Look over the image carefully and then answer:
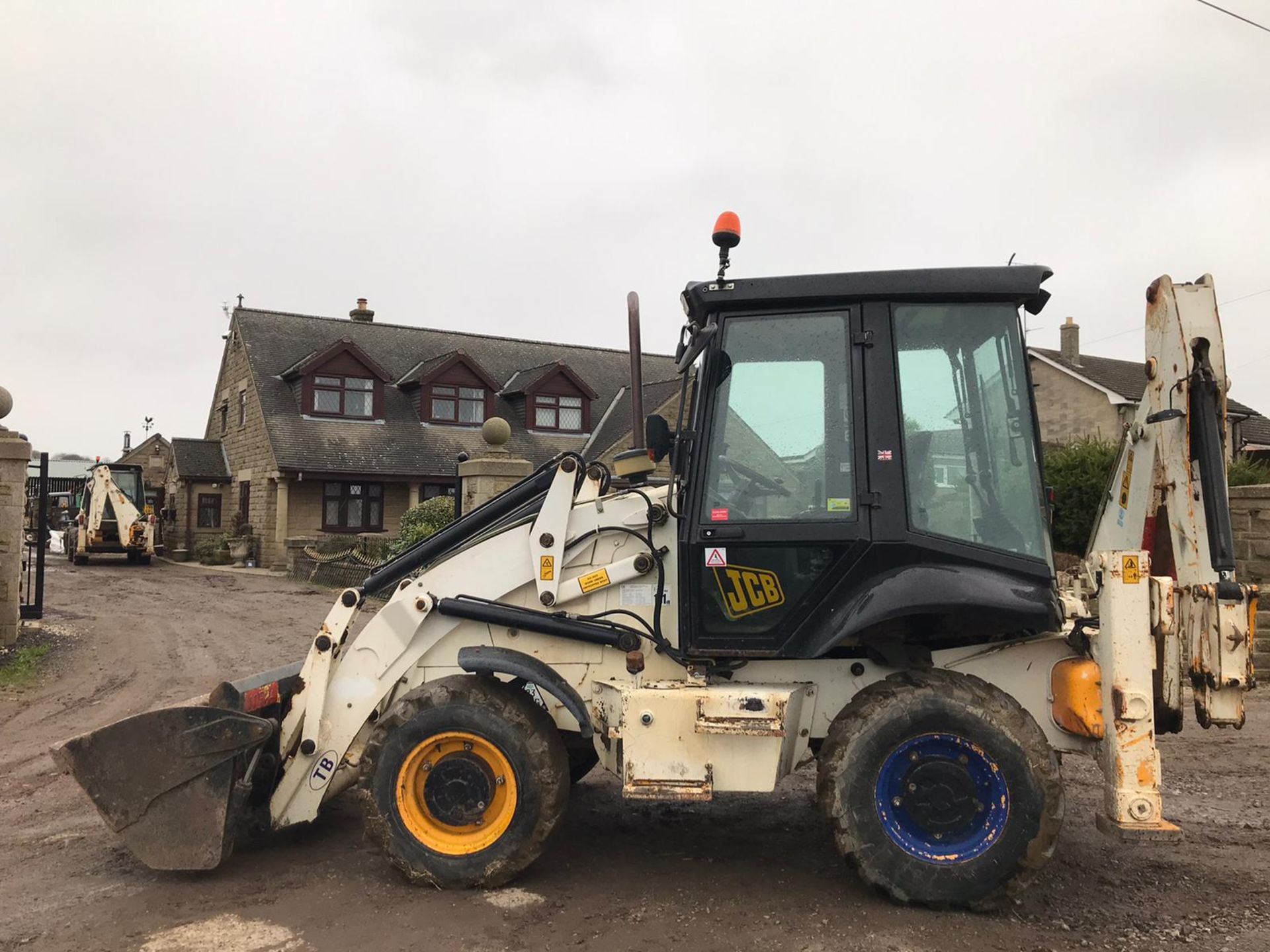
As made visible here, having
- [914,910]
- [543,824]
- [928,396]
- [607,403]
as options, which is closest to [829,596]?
[928,396]

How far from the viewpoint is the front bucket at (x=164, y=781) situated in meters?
4.45

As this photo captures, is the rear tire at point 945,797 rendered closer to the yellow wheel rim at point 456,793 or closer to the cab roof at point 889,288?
the yellow wheel rim at point 456,793

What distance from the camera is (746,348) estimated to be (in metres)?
4.45

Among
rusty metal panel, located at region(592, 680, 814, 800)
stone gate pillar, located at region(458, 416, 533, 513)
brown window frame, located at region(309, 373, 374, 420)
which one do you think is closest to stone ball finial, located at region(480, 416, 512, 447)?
stone gate pillar, located at region(458, 416, 533, 513)

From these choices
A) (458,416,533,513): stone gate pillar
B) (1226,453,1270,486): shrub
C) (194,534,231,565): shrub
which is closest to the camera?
(458,416,533,513): stone gate pillar

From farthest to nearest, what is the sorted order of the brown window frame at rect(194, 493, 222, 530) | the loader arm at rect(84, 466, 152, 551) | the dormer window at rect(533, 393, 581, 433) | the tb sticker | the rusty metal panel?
the dormer window at rect(533, 393, 581, 433)
the brown window frame at rect(194, 493, 222, 530)
the loader arm at rect(84, 466, 152, 551)
the tb sticker
the rusty metal panel

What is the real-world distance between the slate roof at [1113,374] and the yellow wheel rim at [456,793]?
2677 centimetres

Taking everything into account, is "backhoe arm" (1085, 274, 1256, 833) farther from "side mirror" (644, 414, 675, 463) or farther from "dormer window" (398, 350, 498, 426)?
A: "dormer window" (398, 350, 498, 426)

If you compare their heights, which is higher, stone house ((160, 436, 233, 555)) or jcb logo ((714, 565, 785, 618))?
stone house ((160, 436, 233, 555))

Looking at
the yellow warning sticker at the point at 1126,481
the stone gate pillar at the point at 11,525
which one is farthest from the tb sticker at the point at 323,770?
the stone gate pillar at the point at 11,525

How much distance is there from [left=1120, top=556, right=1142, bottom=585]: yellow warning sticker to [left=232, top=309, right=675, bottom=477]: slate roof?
23440 mm

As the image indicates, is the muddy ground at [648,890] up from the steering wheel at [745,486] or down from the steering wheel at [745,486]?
down

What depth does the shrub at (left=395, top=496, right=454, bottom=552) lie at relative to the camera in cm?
1730

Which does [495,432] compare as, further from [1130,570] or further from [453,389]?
[453,389]
